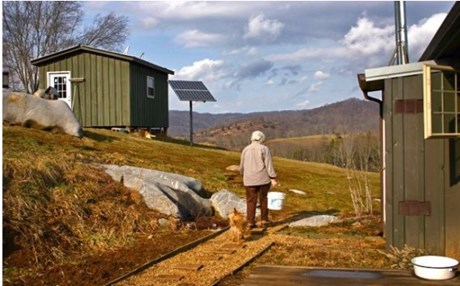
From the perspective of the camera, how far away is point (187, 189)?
36.4 ft

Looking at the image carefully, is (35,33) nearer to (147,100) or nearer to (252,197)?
(147,100)

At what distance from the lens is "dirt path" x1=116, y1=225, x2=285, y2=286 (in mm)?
6328

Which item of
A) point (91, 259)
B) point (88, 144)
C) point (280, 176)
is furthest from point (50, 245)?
point (280, 176)

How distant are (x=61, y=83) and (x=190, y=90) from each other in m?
5.20

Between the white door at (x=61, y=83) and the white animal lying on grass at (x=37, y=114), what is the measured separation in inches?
298

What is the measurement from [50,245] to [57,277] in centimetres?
96

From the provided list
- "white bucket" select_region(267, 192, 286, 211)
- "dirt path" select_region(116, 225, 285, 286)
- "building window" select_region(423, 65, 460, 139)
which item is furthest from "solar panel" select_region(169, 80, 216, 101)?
"building window" select_region(423, 65, 460, 139)

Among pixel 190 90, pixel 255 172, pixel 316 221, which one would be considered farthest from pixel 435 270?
pixel 190 90

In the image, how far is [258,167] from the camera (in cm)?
965

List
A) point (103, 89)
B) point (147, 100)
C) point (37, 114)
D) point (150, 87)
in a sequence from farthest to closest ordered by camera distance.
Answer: point (150, 87) → point (147, 100) → point (103, 89) → point (37, 114)

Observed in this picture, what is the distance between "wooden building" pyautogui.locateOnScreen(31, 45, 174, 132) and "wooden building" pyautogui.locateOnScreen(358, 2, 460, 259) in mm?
16251

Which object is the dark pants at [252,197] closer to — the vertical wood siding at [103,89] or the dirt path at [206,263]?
the dirt path at [206,263]

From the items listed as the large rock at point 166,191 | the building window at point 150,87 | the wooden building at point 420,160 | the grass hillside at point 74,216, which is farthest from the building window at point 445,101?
the building window at point 150,87

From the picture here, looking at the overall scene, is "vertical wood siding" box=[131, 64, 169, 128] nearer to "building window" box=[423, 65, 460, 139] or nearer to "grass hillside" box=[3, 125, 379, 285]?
"grass hillside" box=[3, 125, 379, 285]
